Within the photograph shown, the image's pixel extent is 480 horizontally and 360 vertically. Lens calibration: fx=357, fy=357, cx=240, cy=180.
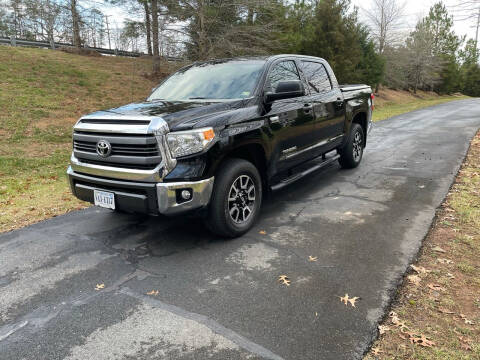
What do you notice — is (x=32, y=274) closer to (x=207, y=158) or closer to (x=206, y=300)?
(x=206, y=300)

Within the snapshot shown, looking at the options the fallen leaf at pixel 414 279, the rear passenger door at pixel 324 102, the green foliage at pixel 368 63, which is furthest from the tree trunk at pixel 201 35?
the green foliage at pixel 368 63

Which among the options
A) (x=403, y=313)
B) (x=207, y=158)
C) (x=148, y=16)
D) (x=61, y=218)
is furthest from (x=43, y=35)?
(x=403, y=313)

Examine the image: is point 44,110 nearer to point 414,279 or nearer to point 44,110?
point 44,110

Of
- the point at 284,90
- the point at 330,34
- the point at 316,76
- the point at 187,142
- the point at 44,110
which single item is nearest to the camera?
the point at 187,142

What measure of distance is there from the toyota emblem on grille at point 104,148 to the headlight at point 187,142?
2.17 ft

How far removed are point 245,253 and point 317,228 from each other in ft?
3.49

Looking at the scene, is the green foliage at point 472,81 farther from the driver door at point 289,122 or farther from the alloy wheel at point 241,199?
the alloy wheel at point 241,199

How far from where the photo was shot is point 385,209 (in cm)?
483

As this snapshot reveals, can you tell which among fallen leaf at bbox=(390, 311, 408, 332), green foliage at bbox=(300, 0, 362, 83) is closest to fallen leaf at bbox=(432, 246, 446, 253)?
fallen leaf at bbox=(390, 311, 408, 332)

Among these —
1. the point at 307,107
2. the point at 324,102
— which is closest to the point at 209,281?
the point at 307,107

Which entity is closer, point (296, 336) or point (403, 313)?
point (296, 336)

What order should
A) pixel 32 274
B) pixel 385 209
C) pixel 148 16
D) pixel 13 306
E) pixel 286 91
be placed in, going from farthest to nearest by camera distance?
pixel 148 16, pixel 385 209, pixel 286 91, pixel 32 274, pixel 13 306

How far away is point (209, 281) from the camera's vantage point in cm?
317

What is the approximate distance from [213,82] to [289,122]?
1111 millimetres
